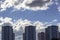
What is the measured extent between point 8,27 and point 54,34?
38576 millimetres

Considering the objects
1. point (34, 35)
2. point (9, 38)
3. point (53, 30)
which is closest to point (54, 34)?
point (53, 30)

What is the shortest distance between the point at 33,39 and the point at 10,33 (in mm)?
18583

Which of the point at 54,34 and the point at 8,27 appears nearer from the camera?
the point at 54,34

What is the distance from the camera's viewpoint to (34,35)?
645 feet

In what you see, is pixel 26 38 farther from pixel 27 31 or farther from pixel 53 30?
pixel 53 30

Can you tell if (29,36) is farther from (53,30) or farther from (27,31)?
(53,30)

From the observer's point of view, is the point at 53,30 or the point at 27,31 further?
the point at 27,31

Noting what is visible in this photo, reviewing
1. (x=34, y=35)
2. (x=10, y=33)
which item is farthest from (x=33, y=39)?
(x=10, y=33)

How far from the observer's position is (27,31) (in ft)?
656

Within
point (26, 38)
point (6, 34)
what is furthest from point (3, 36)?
point (26, 38)

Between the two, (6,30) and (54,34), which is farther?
(6,30)

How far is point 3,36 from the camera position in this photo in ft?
639

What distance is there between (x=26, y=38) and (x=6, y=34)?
16.1 m

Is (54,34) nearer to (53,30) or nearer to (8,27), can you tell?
(53,30)
